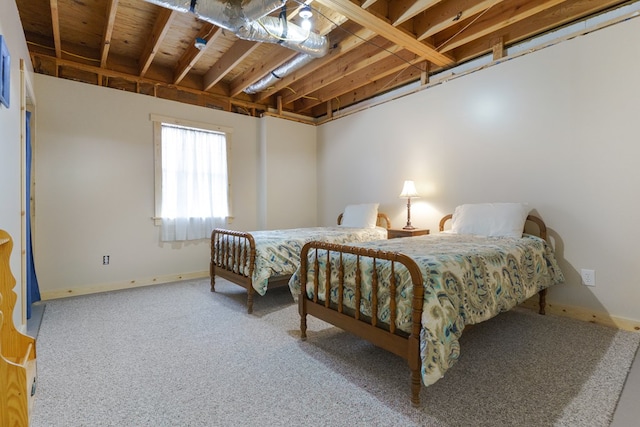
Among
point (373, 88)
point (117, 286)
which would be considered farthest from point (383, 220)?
point (117, 286)

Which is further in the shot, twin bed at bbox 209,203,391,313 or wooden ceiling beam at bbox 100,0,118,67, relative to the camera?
twin bed at bbox 209,203,391,313

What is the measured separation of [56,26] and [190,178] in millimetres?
2005

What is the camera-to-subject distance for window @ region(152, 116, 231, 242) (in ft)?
13.4

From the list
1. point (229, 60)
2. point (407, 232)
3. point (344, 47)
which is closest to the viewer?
point (344, 47)

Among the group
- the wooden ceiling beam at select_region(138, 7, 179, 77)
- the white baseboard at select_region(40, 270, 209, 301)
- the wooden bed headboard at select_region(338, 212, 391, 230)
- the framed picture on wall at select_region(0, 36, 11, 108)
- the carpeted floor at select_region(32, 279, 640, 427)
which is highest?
the wooden ceiling beam at select_region(138, 7, 179, 77)

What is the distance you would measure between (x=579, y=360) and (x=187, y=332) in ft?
9.06

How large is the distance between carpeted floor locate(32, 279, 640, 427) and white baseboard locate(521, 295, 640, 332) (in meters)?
0.11

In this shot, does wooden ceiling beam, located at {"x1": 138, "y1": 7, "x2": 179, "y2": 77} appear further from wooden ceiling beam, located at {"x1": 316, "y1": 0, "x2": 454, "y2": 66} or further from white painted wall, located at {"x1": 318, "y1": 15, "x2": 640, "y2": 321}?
white painted wall, located at {"x1": 318, "y1": 15, "x2": 640, "y2": 321}

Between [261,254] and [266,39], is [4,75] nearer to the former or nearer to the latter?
[266,39]

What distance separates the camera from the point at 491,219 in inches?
115

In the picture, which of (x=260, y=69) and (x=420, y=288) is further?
(x=260, y=69)

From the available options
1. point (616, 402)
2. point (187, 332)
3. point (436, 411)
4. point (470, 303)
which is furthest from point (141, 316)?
point (616, 402)

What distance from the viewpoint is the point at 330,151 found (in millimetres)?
5172

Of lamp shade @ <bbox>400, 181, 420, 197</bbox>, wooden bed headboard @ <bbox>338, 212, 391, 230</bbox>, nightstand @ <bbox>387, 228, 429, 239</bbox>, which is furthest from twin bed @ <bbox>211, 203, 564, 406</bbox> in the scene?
wooden bed headboard @ <bbox>338, 212, 391, 230</bbox>
